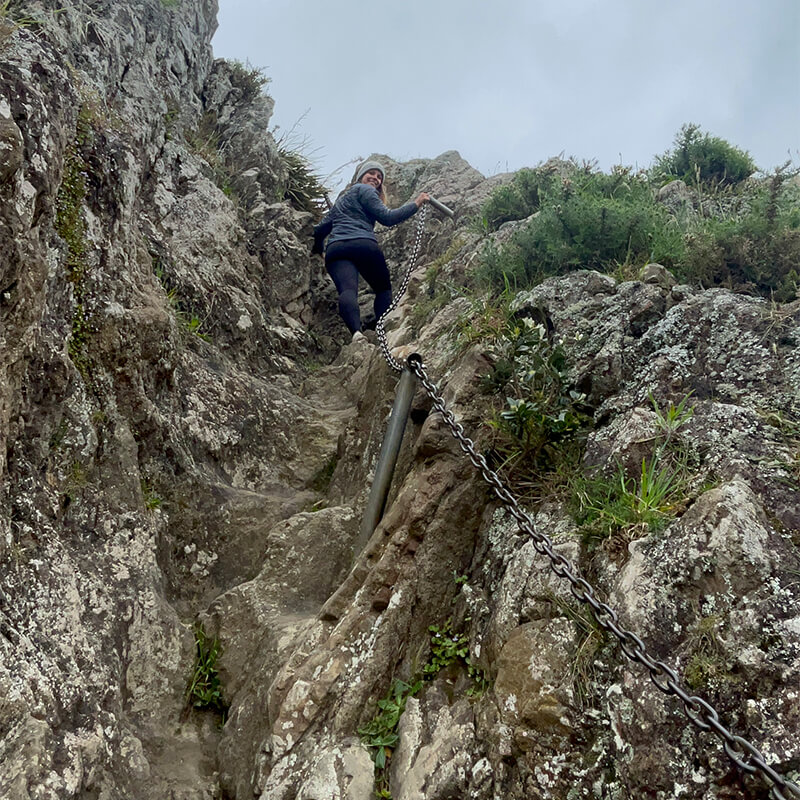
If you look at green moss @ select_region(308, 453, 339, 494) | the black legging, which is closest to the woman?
the black legging

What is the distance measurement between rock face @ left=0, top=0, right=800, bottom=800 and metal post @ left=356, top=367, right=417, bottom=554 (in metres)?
0.18

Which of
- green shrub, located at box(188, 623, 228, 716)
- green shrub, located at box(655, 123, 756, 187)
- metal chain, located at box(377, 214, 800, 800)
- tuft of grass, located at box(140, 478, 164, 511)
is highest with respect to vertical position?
green shrub, located at box(655, 123, 756, 187)

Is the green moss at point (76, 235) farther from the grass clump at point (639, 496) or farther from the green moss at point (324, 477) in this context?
the grass clump at point (639, 496)

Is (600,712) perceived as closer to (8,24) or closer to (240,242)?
(8,24)

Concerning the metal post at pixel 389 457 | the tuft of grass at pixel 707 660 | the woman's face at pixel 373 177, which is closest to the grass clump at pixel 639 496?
the tuft of grass at pixel 707 660

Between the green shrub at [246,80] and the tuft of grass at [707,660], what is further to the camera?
the green shrub at [246,80]

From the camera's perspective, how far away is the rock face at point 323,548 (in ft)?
9.64

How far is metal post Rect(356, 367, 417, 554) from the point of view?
15.7 feet

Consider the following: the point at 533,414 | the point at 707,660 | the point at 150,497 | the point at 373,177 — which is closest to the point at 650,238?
the point at 533,414

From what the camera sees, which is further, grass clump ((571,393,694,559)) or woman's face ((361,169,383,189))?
woman's face ((361,169,383,189))

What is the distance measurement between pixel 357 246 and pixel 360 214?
0.77 metres

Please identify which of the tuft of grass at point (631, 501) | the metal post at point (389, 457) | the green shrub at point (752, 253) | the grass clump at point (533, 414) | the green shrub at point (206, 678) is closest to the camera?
the tuft of grass at point (631, 501)

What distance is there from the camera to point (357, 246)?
9.24 m

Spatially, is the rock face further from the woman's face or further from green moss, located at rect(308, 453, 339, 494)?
the woman's face
